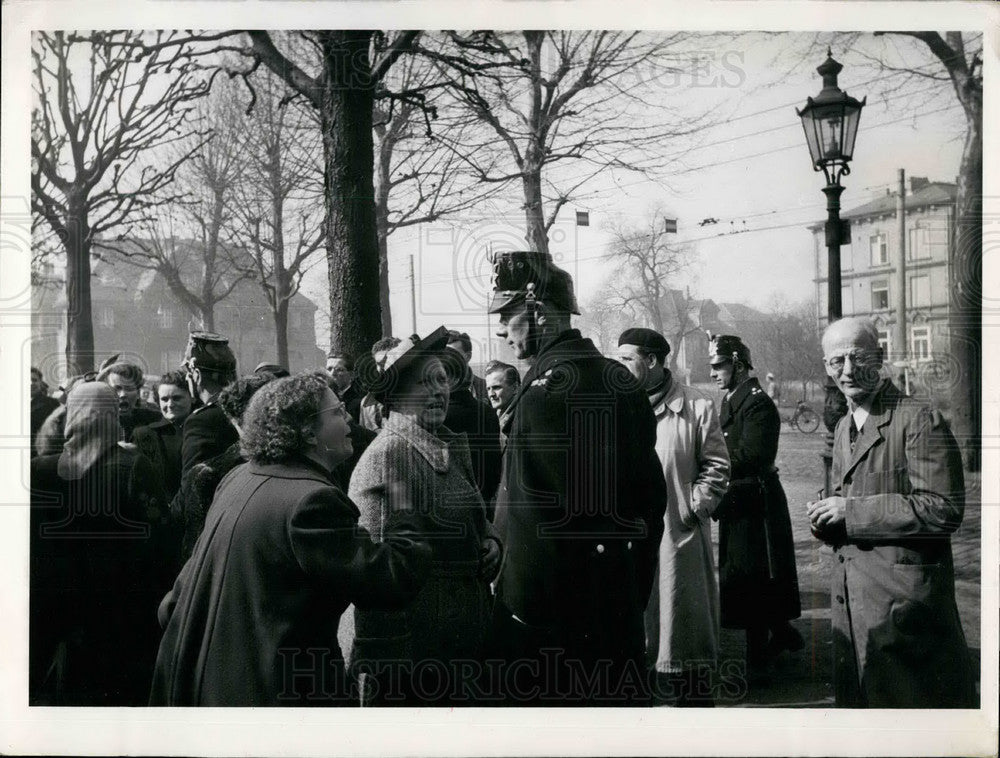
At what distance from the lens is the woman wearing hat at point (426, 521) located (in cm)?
400

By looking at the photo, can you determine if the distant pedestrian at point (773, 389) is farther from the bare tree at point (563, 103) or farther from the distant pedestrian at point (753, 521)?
the bare tree at point (563, 103)

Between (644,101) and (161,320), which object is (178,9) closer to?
(161,320)

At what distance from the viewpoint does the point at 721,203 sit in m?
4.96

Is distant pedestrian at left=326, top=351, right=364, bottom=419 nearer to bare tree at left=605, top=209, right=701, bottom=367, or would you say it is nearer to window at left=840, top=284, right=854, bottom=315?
bare tree at left=605, top=209, right=701, bottom=367

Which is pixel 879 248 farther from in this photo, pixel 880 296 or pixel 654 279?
pixel 654 279

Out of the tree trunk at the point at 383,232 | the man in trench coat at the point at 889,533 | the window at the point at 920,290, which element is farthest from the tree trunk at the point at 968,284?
the tree trunk at the point at 383,232

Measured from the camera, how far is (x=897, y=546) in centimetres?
431

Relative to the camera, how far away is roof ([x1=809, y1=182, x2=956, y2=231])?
4.88 meters

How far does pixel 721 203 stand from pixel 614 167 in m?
0.56

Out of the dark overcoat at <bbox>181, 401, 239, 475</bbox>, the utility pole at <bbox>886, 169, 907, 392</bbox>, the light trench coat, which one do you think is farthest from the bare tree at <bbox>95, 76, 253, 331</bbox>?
the utility pole at <bbox>886, 169, 907, 392</bbox>

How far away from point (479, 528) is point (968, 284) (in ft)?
8.73

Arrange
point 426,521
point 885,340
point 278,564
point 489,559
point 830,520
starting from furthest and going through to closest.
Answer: point 885,340 → point 830,520 → point 489,559 → point 426,521 → point 278,564

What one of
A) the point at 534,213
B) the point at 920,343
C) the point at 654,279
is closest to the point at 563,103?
the point at 534,213

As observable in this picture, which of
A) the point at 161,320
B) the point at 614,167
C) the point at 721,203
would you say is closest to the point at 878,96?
the point at 721,203
